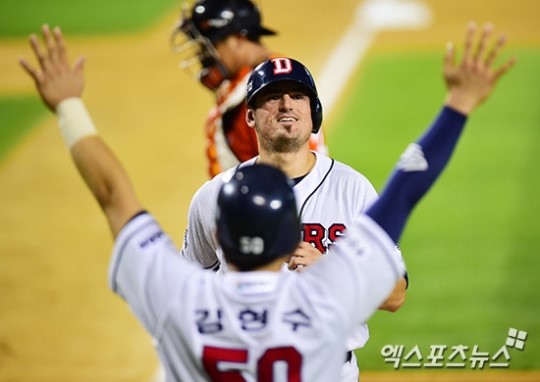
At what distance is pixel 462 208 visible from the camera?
9.20 m

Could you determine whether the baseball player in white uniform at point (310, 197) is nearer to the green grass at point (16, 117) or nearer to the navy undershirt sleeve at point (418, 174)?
the navy undershirt sleeve at point (418, 174)

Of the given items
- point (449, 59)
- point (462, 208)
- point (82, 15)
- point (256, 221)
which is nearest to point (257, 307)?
point (256, 221)

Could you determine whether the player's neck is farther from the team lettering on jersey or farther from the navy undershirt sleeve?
the navy undershirt sleeve

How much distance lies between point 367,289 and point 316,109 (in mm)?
1603

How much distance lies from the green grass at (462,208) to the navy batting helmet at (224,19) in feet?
7.25

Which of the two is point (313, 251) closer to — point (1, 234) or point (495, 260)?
point (495, 260)

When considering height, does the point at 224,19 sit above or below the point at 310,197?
above

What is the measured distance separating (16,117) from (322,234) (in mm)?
9467

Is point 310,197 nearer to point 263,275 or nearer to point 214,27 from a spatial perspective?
point 263,275

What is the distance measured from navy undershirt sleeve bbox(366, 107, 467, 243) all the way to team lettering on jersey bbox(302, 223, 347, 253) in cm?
118

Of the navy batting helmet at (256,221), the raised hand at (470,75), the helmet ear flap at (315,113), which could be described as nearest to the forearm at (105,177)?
the navy batting helmet at (256,221)

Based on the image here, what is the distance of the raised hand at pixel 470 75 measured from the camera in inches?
114

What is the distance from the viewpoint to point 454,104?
3.00m

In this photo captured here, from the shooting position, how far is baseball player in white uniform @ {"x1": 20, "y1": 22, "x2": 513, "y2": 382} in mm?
2957
